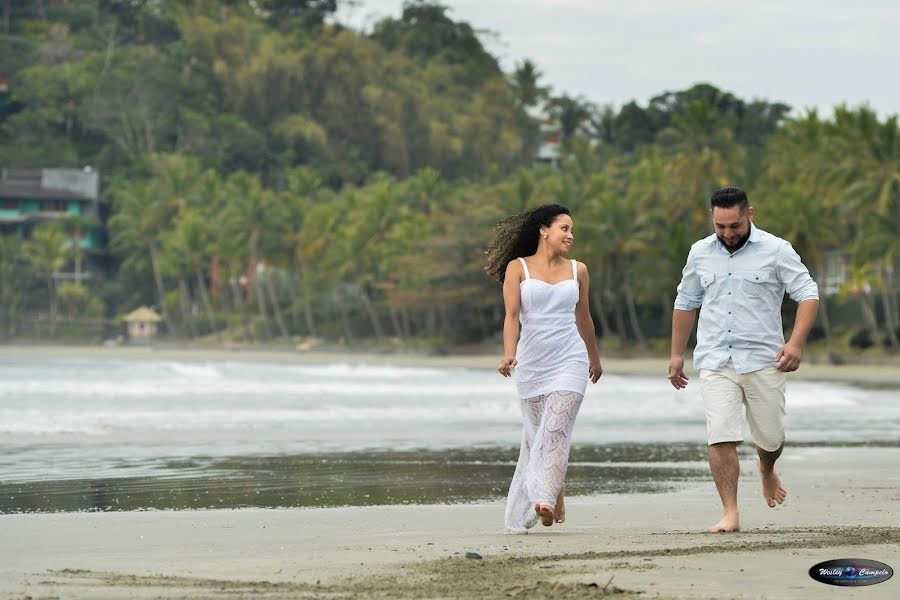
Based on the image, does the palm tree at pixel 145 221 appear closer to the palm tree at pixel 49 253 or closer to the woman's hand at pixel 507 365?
the palm tree at pixel 49 253

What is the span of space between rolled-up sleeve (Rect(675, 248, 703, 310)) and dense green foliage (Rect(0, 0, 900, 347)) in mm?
45849

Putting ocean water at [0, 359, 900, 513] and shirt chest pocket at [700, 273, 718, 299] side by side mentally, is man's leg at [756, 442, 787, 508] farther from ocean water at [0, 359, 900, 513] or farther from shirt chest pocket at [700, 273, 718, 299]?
ocean water at [0, 359, 900, 513]

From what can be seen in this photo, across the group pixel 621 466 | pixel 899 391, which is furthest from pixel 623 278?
pixel 621 466

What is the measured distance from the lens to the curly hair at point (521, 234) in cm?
688

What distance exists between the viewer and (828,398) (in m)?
24.8

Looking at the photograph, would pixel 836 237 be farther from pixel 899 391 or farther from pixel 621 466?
pixel 621 466

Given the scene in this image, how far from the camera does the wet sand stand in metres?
5.17

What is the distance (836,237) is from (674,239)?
5.83 m

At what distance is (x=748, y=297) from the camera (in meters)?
6.64

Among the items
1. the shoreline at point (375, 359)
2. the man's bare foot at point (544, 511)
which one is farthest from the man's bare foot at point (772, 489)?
the shoreline at point (375, 359)

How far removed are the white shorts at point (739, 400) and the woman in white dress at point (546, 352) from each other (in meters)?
0.52

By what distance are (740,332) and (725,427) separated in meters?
0.40

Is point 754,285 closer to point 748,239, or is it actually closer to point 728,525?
point 748,239

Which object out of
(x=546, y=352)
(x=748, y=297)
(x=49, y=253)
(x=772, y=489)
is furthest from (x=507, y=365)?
(x=49, y=253)
